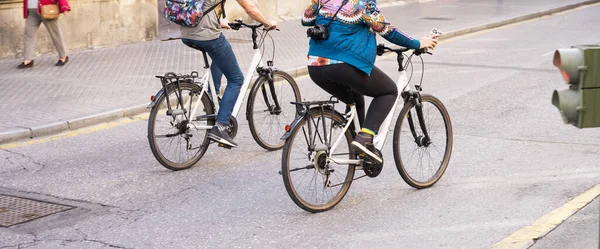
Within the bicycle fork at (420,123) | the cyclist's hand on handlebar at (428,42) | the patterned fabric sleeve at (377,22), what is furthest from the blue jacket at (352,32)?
the bicycle fork at (420,123)

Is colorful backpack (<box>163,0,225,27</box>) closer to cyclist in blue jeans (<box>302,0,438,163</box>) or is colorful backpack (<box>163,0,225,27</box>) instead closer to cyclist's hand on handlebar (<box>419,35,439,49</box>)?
cyclist in blue jeans (<box>302,0,438,163</box>)

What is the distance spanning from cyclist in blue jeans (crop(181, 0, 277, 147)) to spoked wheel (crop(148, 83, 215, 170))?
0.14 meters

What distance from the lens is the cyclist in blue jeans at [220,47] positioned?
7504 millimetres

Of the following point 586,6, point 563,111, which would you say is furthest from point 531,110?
point 586,6

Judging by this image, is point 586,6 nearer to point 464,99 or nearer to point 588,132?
point 464,99

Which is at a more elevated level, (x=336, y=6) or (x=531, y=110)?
(x=336, y=6)

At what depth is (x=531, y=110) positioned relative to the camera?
989 centimetres

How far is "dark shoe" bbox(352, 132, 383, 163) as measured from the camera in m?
6.30

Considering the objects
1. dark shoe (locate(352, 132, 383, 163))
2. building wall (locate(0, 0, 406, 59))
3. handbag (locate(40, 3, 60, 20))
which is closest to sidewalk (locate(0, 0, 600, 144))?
building wall (locate(0, 0, 406, 59))

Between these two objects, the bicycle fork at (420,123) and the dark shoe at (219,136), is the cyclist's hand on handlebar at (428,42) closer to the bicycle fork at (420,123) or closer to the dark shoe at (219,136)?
the bicycle fork at (420,123)

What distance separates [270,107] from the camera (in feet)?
26.9

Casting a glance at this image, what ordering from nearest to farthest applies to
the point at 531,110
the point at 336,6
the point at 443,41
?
the point at 336,6
the point at 531,110
the point at 443,41

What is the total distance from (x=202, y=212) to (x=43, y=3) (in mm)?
7648

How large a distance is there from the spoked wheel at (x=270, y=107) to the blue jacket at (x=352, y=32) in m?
1.89
